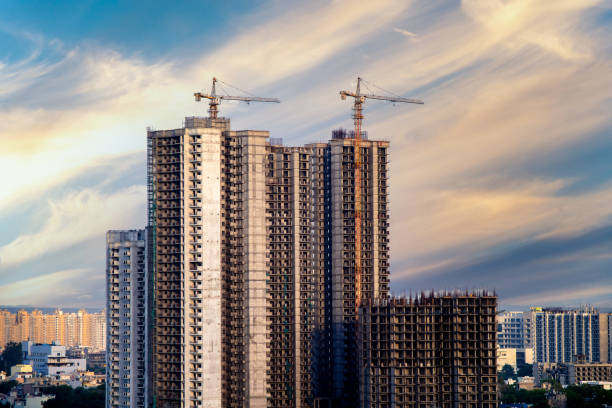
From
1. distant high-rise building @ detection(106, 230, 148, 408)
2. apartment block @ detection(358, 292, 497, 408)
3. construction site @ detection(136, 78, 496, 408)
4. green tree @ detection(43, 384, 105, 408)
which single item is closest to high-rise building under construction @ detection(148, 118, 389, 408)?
construction site @ detection(136, 78, 496, 408)

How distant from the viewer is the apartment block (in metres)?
128

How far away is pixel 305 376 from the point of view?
14062 centimetres

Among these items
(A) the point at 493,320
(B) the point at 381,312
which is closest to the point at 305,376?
(B) the point at 381,312

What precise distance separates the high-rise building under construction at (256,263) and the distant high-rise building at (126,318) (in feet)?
41.9

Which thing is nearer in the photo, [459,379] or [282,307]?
[459,379]

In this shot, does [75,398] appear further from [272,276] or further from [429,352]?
[429,352]

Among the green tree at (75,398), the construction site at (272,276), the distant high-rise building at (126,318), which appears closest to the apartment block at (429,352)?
the construction site at (272,276)

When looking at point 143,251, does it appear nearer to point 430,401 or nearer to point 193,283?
point 193,283

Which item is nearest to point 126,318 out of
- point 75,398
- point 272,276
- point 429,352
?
point 272,276

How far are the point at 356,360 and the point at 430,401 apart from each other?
46.5 ft

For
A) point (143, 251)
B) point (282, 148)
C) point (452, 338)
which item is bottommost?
point (452, 338)

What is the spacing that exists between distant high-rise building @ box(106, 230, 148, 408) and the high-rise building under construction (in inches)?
503

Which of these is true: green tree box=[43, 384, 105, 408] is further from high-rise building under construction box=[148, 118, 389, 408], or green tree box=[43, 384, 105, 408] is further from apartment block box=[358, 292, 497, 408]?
apartment block box=[358, 292, 497, 408]

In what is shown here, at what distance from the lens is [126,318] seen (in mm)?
152000
